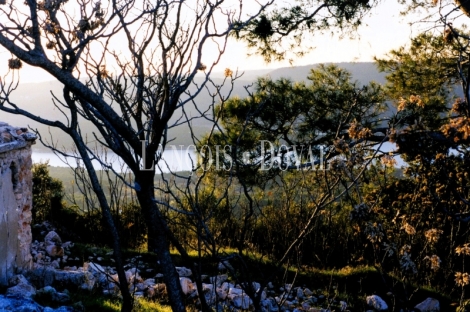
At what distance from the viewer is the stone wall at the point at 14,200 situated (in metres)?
5.36

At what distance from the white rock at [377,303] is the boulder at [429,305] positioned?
447 mm

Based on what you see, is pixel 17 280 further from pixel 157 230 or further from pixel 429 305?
pixel 429 305

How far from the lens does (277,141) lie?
691 cm

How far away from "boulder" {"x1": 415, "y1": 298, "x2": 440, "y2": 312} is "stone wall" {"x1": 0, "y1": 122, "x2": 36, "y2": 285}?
4.82m

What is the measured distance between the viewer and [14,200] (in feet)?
18.8

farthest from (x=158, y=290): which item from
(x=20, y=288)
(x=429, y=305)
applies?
(x=429, y=305)

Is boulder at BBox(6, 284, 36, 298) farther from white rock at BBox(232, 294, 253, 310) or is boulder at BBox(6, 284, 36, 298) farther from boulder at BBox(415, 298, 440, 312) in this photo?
boulder at BBox(415, 298, 440, 312)

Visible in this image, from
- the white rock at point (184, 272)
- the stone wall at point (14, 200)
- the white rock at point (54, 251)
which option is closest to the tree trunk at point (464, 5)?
the white rock at point (184, 272)

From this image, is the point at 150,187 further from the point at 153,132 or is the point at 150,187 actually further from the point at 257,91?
the point at 257,91

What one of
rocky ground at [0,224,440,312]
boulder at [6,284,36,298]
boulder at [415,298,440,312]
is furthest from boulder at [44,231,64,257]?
boulder at [415,298,440,312]

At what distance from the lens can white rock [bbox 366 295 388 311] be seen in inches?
216

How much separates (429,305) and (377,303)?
2.20 ft

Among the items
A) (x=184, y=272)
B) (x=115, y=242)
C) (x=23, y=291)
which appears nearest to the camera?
(x=115, y=242)

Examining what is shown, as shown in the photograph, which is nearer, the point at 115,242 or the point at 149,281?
the point at 115,242
